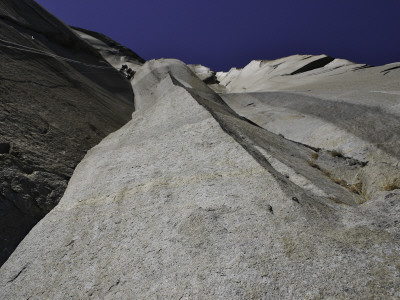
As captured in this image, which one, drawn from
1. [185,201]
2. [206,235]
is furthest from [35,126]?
[206,235]

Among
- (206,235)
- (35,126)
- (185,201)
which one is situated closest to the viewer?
(206,235)

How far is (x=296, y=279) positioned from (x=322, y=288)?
260 millimetres

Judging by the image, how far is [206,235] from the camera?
4.29m

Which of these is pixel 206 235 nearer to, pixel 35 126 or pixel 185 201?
pixel 185 201

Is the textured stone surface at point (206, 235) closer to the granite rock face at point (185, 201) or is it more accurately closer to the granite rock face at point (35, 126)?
the granite rock face at point (185, 201)

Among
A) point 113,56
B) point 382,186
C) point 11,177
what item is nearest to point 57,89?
point 11,177

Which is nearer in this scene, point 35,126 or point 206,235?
point 206,235

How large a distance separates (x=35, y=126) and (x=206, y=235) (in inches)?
233

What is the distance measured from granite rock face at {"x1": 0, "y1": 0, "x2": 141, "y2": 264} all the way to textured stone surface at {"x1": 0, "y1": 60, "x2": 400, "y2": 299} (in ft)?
1.38

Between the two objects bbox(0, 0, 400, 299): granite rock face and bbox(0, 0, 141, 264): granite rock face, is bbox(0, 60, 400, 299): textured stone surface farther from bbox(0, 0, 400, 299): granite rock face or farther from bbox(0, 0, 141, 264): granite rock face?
bbox(0, 0, 141, 264): granite rock face

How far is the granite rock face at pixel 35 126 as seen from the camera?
6074 millimetres

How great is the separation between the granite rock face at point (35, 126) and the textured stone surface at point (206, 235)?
1.38 feet

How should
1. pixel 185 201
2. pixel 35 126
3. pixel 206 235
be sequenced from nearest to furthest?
pixel 206 235 < pixel 185 201 < pixel 35 126

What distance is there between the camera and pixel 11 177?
623cm
